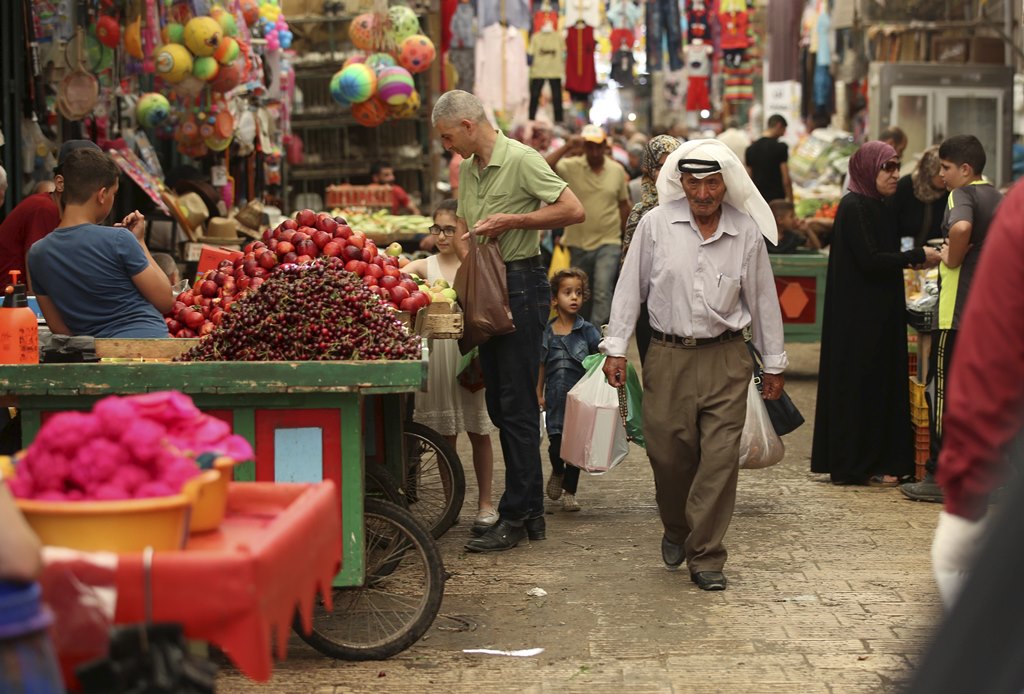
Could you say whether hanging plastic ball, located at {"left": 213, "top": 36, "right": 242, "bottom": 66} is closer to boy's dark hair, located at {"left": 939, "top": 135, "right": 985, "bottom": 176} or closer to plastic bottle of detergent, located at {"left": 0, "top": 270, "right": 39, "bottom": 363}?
boy's dark hair, located at {"left": 939, "top": 135, "right": 985, "bottom": 176}

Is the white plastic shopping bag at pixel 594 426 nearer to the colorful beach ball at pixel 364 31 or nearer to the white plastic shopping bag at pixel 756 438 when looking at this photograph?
the white plastic shopping bag at pixel 756 438

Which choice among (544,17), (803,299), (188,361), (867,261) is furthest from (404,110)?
(544,17)

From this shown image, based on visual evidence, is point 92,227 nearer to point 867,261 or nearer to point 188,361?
point 188,361

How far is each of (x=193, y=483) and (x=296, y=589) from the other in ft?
1.21

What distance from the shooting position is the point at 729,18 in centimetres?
2517

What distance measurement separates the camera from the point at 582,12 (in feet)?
77.2

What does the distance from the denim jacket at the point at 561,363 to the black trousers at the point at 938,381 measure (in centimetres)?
187

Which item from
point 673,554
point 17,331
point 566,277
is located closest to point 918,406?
point 566,277

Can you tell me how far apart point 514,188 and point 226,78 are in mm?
5184

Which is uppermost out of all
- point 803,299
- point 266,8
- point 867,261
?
point 266,8

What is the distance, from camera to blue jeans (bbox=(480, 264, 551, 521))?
684cm

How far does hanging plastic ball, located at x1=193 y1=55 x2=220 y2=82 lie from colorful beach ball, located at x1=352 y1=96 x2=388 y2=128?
348 centimetres

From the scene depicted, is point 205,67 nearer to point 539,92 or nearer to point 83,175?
point 83,175

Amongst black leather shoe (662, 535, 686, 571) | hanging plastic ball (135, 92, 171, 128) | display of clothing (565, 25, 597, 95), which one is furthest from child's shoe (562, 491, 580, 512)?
display of clothing (565, 25, 597, 95)
